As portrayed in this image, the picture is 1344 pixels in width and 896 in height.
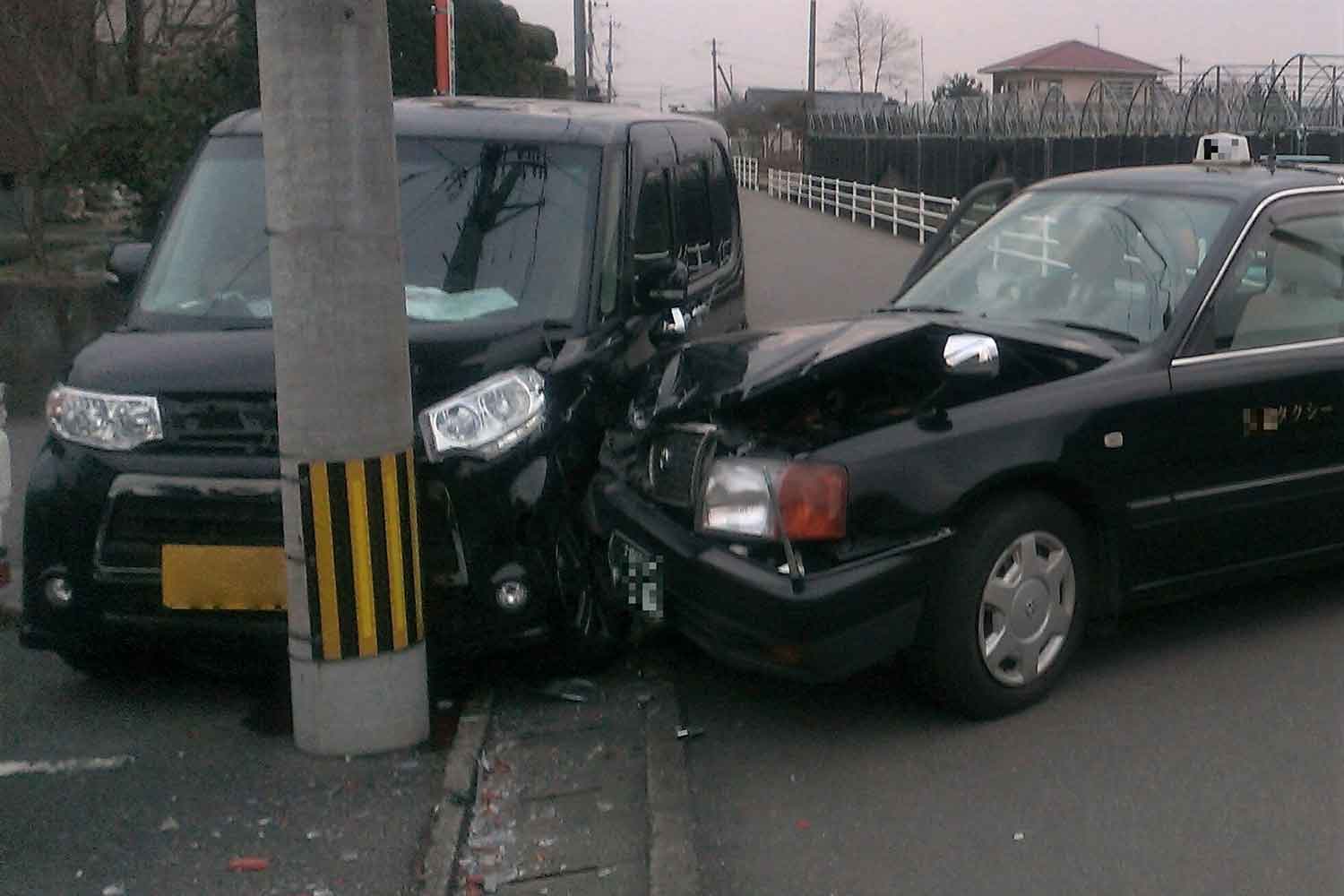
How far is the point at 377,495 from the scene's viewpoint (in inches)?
172

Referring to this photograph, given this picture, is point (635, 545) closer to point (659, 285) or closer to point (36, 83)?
point (659, 285)

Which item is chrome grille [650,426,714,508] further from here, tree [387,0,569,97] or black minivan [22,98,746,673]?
tree [387,0,569,97]

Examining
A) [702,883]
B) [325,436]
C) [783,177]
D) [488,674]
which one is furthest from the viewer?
[783,177]

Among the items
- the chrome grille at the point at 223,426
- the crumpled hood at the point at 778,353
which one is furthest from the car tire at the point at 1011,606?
the chrome grille at the point at 223,426

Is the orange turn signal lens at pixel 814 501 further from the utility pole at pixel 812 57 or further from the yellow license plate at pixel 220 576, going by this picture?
the utility pole at pixel 812 57

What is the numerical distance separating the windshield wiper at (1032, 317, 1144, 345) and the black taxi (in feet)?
0.04

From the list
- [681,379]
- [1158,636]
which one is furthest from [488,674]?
[1158,636]

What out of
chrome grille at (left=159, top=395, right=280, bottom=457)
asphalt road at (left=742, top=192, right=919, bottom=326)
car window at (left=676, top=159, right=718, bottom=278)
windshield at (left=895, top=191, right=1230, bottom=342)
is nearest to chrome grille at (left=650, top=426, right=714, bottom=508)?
chrome grille at (left=159, top=395, right=280, bottom=457)

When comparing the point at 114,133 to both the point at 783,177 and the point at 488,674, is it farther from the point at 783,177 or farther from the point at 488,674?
the point at 783,177

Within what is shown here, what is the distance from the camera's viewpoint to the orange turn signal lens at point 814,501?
428 cm

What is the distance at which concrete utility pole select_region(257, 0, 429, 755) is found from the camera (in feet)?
13.9

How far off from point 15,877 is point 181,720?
1123 millimetres

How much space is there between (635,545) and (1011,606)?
1136mm

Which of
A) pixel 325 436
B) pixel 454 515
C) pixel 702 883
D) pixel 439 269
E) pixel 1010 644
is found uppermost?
pixel 439 269
